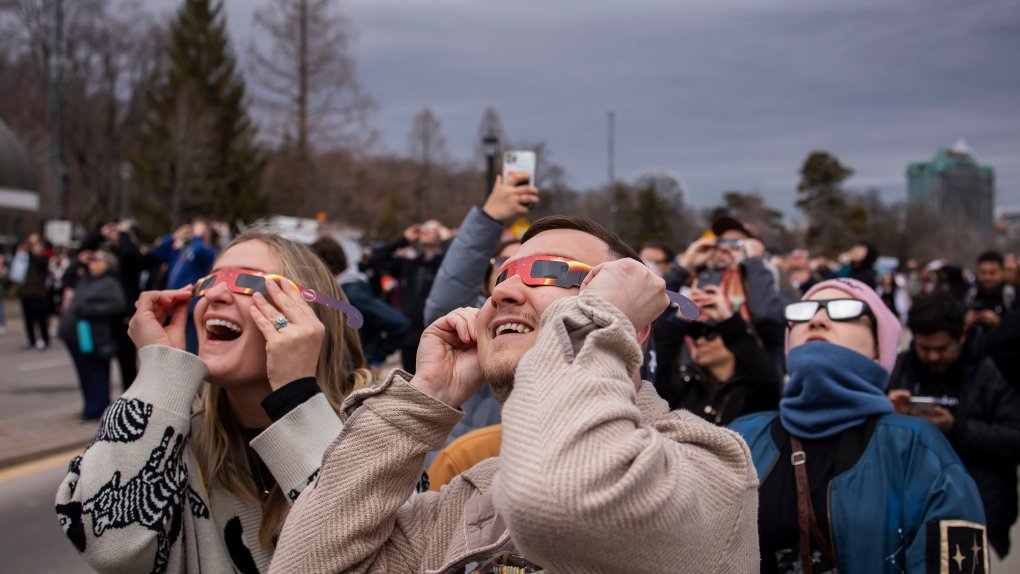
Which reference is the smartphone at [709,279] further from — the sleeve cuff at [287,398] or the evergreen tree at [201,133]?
the evergreen tree at [201,133]

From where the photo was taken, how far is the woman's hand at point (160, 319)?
256 cm

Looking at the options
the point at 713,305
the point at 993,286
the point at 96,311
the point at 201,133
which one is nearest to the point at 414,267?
the point at 96,311

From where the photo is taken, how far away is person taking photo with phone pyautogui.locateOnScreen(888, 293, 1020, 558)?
408 cm

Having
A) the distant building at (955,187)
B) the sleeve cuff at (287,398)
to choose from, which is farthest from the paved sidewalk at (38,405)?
the distant building at (955,187)

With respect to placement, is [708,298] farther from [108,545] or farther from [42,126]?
[42,126]

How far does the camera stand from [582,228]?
201 cm

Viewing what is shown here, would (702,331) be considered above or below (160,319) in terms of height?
below

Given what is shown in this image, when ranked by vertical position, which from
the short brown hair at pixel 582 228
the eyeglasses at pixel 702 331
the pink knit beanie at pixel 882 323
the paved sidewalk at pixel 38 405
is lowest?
the paved sidewalk at pixel 38 405

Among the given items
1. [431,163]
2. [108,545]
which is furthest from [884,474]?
[431,163]

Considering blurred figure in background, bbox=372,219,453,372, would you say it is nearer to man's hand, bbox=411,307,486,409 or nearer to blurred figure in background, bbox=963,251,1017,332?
man's hand, bbox=411,307,486,409

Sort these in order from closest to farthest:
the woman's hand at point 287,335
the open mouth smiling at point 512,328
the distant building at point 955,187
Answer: the open mouth smiling at point 512,328 < the woman's hand at point 287,335 < the distant building at point 955,187

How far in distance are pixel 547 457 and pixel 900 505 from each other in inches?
71.9

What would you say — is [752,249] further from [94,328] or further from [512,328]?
[94,328]

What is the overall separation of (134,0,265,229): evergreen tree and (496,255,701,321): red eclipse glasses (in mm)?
34641
